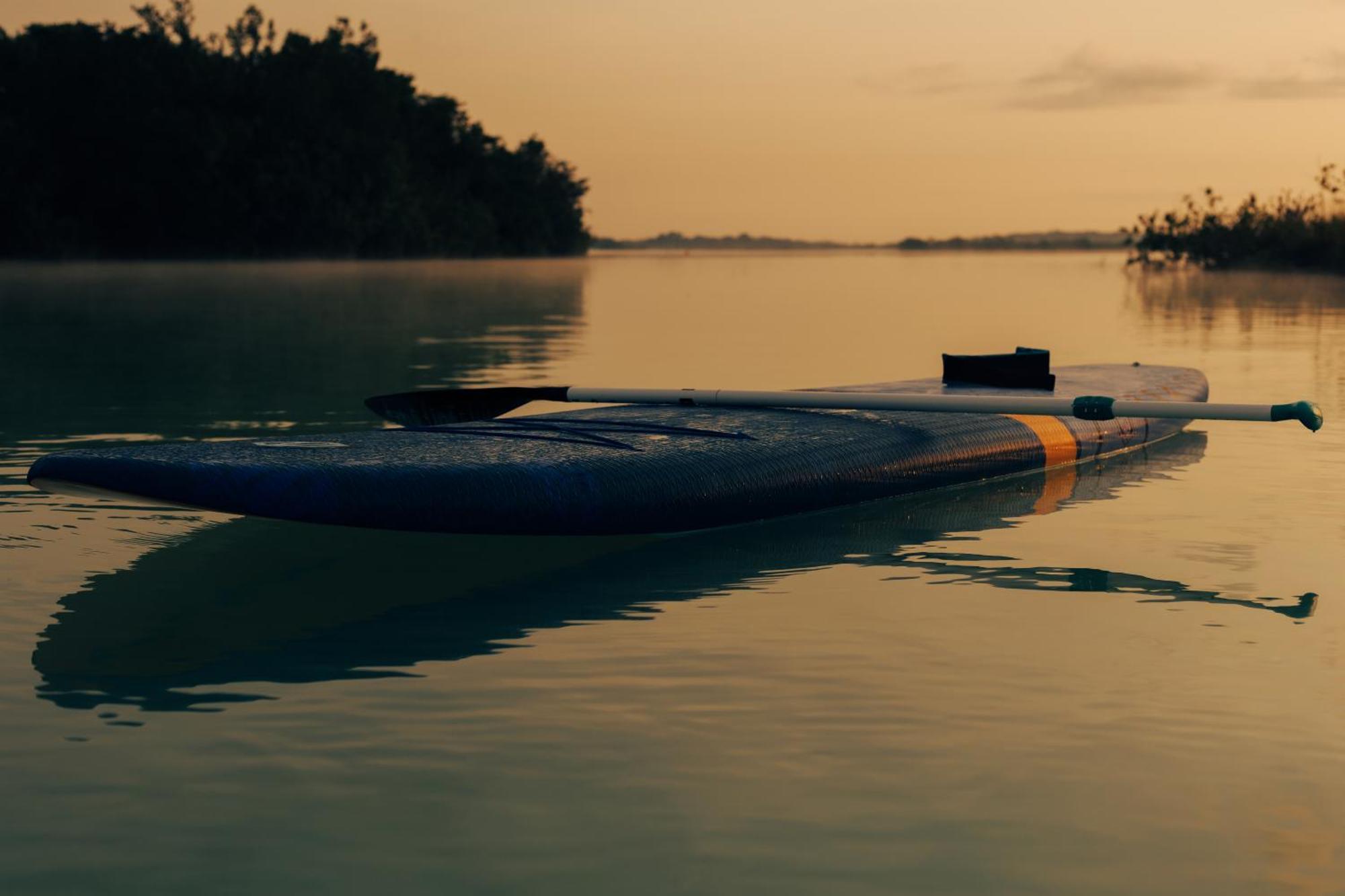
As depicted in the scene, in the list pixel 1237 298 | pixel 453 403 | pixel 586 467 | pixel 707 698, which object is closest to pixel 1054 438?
pixel 453 403

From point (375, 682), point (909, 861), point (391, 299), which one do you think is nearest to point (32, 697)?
point (375, 682)

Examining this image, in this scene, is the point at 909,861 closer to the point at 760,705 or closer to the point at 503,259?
the point at 760,705

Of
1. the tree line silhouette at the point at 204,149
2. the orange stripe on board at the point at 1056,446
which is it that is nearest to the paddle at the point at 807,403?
the orange stripe on board at the point at 1056,446

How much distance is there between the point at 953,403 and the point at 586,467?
1856 millimetres

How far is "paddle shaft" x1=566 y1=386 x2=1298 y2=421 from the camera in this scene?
6.75m

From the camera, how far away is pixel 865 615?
5.11 m

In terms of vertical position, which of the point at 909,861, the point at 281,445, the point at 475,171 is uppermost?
the point at 475,171

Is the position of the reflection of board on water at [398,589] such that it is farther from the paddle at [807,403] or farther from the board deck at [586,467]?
the paddle at [807,403]

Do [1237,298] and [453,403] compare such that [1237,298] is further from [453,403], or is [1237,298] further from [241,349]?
[453,403]

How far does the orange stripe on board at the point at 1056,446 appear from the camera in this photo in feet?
26.6

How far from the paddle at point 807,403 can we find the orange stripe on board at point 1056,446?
60 cm

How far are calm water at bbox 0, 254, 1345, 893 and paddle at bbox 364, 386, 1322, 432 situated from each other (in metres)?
0.46

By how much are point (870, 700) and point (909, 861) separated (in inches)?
40.1

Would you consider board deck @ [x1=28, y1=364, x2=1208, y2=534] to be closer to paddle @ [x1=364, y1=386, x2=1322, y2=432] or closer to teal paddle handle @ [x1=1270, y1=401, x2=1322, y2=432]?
paddle @ [x1=364, y1=386, x2=1322, y2=432]
